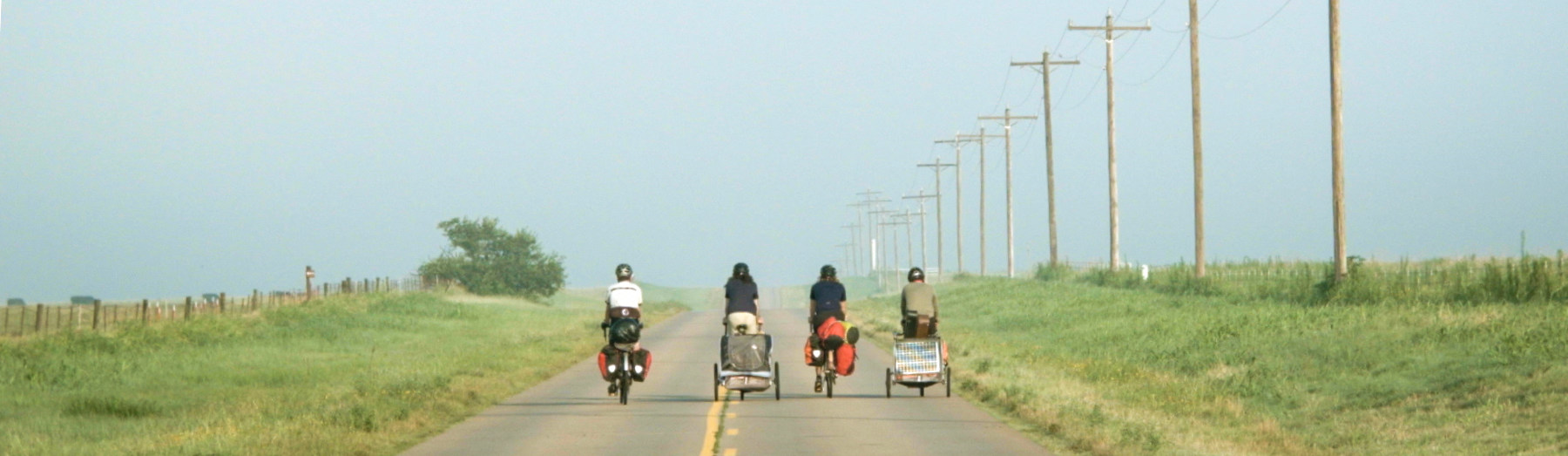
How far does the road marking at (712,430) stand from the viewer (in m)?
17.5

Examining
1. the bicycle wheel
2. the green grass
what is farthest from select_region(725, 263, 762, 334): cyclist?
the green grass

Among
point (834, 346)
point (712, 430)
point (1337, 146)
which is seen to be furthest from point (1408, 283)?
point (712, 430)

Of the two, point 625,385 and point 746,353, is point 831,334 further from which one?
point 625,385

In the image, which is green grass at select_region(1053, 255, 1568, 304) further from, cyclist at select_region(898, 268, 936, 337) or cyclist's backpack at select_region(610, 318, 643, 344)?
cyclist's backpack at select_region(610, 318, 643, 344)

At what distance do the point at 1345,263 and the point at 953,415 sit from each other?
20193 mm

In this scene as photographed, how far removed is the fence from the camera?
44156 mm

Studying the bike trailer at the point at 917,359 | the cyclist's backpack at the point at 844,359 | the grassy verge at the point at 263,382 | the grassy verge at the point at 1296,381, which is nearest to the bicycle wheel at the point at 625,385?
the grassy verge at the point at 263,382

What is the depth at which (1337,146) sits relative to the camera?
124 ft

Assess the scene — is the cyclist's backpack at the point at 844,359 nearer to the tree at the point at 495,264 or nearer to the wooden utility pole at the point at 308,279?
the wooden utility pole at the point at 308,279

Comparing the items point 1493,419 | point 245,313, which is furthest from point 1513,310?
point 245,313

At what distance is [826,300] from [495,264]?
10305 centimetres

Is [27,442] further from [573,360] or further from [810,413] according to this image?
[573,360]

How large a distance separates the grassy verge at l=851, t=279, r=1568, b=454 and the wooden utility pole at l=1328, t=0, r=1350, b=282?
1.63 meters

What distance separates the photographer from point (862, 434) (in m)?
19.1
